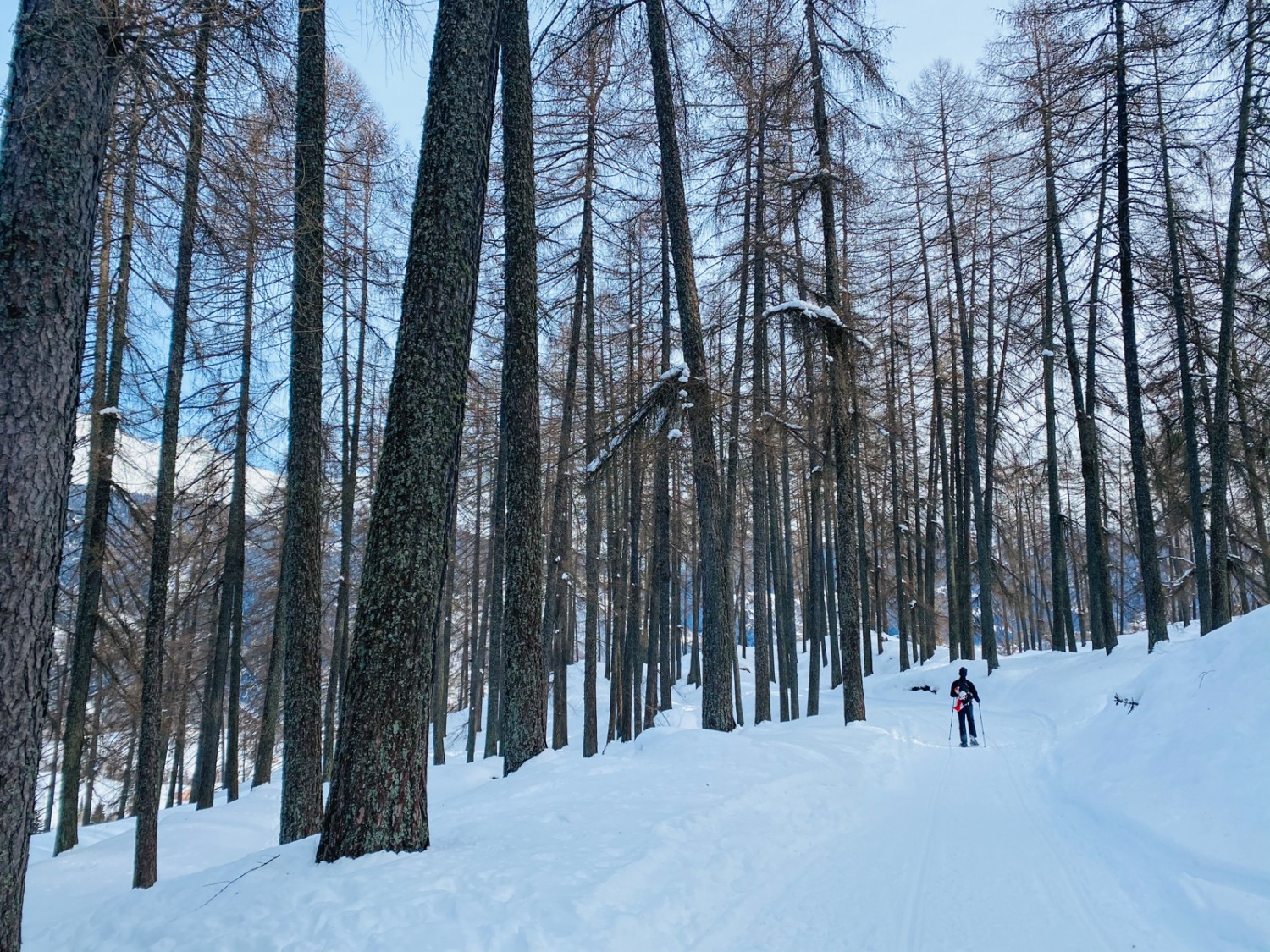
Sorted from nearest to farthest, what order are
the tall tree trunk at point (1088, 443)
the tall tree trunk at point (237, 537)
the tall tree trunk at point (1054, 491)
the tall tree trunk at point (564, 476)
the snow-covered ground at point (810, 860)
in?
the snow-covered ground at point (810, 860)
the tall tree trunk at point (237, 537)
the tall tree trunk at point (564, 476)
the tall tree trunk at point (1088, 443)
the tall tree trunk at point (1054, 491)

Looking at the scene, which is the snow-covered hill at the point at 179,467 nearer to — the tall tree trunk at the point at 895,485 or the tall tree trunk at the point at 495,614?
the tall tree trunk at the point at 495,614

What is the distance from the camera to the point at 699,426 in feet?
31.9

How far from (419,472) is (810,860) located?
13.2 ft

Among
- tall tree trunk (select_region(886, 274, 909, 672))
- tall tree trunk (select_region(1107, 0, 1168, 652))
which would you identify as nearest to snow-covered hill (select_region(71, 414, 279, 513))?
tall tree trunk (select_region(886, 274, 909, 672))

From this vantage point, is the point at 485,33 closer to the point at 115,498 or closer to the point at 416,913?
the point at 416,913

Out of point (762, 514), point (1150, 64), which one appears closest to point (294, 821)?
point (762, 514)

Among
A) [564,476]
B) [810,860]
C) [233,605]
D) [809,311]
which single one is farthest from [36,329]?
[233,605]

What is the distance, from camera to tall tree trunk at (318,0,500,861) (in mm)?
4340

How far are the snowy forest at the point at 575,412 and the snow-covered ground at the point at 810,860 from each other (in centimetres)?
6

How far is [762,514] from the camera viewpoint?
15203 mm

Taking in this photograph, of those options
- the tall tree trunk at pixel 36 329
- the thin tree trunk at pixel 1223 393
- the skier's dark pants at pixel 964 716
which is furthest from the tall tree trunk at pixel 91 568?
the thin tree trunk at pixel 1223 393

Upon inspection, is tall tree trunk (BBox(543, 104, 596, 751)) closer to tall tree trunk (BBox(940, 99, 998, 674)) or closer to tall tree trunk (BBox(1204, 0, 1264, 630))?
tall tree trunk (BBox(1204, 0, 1264, 630))

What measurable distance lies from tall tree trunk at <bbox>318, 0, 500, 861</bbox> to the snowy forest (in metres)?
0.03

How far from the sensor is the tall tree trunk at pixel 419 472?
171 inches
